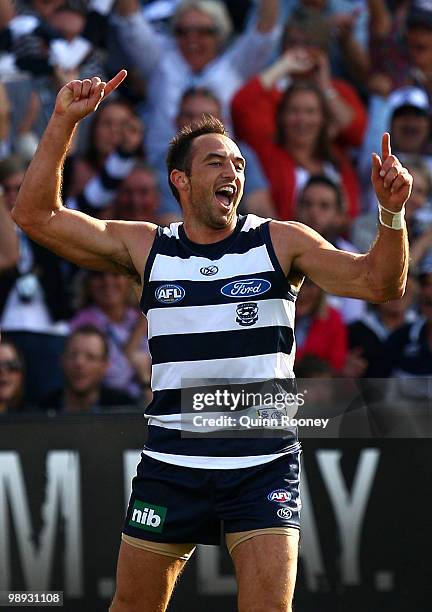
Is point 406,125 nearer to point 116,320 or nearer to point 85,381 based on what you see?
point 116,320

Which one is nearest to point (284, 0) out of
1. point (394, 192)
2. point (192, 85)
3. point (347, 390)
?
point (192, 85)

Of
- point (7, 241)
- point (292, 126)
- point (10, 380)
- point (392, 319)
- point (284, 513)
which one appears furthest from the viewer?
point (292, 126)

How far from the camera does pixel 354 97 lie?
10273 millimetres

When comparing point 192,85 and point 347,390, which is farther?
point 192,85

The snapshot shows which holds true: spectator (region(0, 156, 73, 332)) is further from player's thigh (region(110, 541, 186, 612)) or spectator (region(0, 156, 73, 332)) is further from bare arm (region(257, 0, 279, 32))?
player's thigh (region(110, 541, 186, 612))

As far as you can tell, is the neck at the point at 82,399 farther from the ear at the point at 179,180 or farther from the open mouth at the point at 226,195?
the open mouth at the point at 226,195

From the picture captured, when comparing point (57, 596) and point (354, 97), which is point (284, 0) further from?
point (57, 596)

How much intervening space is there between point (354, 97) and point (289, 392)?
571 cm

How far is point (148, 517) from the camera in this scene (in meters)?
5.00

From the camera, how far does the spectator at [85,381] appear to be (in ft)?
28.0

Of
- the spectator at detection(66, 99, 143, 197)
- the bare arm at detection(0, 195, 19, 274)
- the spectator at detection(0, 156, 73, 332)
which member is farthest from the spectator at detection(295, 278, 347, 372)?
the bare arm at detection(0, 195, 19, 274)

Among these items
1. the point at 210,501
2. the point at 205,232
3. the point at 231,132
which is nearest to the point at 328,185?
the point at 231,132

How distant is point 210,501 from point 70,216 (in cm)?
139

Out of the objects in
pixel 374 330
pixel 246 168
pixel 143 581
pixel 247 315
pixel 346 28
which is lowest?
pixel 143 581
